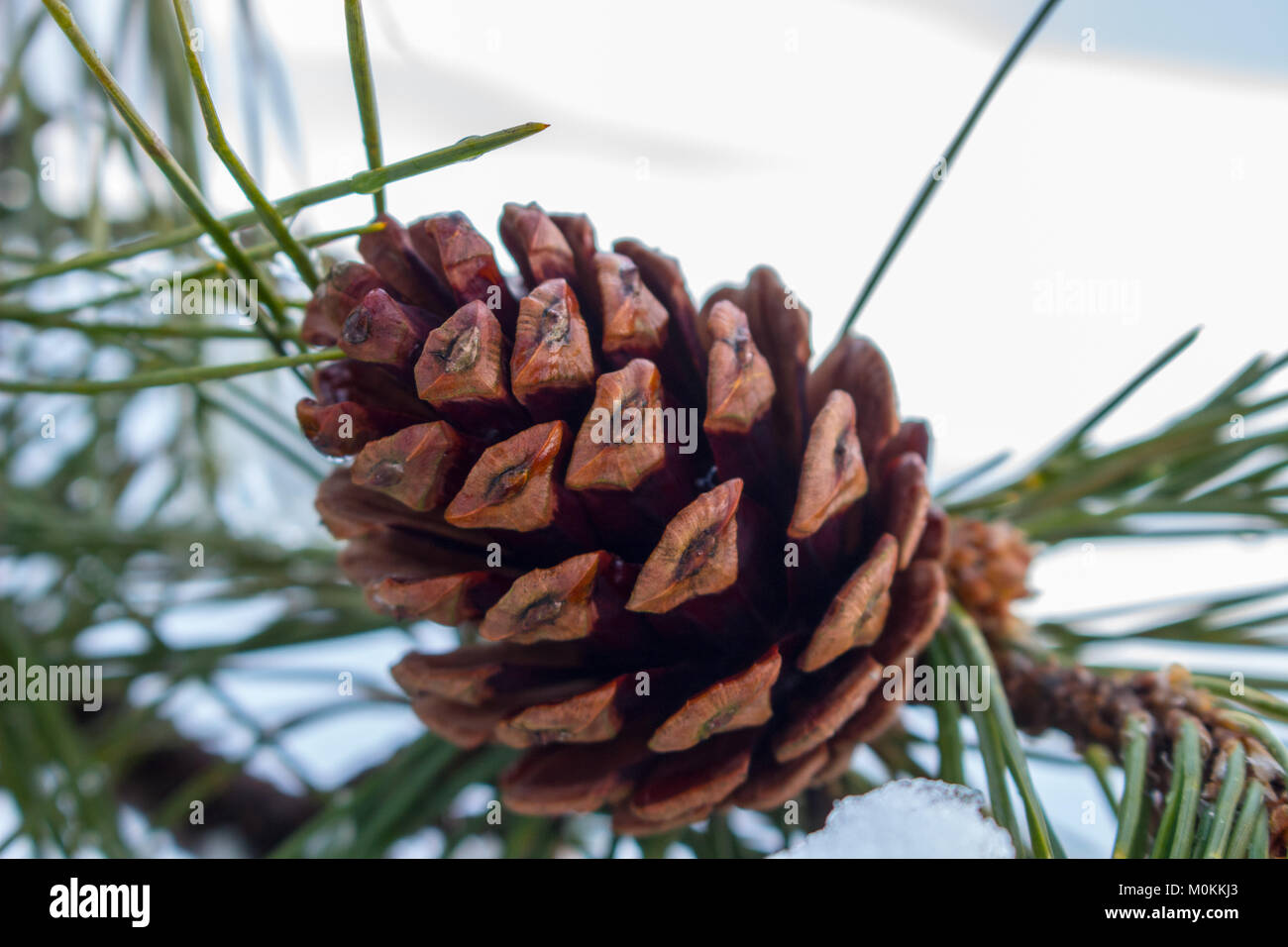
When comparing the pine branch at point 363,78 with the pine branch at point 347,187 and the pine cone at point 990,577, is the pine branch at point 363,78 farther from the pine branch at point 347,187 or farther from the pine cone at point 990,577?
the pine cone at point 990,577

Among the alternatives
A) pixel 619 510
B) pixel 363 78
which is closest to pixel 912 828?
pixel 619 510

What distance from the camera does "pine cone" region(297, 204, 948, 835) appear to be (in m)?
0.22

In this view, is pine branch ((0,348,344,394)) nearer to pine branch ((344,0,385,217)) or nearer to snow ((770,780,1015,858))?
pine branch ((344,0,385,217))

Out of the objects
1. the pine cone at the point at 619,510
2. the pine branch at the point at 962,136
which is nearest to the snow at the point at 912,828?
the pine cone at the point at 619,510

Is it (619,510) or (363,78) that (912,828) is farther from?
(363,78)

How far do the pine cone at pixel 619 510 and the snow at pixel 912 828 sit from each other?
0.08ft

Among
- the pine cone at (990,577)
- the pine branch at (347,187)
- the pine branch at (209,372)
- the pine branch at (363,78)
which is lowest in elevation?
the pine cone at (990,577)

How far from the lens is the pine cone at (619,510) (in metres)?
0.22

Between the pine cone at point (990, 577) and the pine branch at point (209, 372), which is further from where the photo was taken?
the pine cone at point (990, 577)

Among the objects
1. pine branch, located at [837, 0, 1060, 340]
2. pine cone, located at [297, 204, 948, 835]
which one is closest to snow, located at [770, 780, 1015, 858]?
pine cone, located at [297, 204, 948, 835]

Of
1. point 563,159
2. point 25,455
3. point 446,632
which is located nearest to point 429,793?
point 446,632

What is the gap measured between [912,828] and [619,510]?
105 mm
